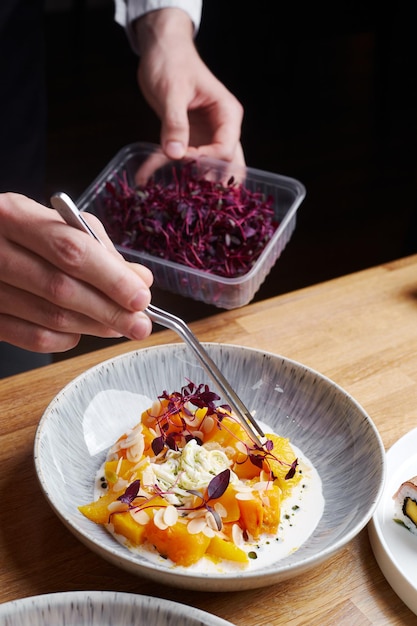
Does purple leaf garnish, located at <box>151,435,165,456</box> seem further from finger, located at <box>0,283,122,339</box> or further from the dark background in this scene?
the dark background

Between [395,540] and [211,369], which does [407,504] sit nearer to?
[395,540]

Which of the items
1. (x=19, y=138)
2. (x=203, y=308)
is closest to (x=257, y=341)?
(x=19, y=138)

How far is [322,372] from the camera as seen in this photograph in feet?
4.45

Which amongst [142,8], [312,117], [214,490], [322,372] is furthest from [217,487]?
[312,117]

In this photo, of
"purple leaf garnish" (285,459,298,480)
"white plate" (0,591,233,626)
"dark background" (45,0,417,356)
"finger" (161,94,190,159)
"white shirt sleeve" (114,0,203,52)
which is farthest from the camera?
"dark background" (45,0,417,356)

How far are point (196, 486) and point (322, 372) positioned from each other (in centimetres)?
45

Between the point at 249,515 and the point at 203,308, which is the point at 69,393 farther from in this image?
the point at 203,308

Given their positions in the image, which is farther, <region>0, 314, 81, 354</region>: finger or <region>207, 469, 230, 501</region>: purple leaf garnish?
<region>0, 314, 81, 354</region>: finger

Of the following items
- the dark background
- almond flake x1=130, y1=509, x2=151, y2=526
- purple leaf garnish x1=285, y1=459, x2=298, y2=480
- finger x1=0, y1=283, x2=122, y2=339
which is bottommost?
the dark background

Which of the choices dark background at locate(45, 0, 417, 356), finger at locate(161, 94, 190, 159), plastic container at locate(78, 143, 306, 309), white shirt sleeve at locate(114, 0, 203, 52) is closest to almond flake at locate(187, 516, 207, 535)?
plastic container at locate(78, 143, 306, 309)

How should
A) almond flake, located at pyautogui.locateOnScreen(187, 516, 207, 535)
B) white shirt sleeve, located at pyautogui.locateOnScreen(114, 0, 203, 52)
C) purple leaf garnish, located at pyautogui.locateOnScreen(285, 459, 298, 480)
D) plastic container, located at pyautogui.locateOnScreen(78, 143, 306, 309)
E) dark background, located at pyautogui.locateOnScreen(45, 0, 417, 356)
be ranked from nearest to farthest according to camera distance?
almond flake, located at pyautogui.locateOnScreen(187, 516, 207, 535) < purple leaf garnish, located at pyautogui.locateOnScreen(285, 459, 298, 480) < plastic container, located at pyautogui.locateOnScreen(78, 143, 306, 309) < white shirt sleeve, located at pyautogui.locateOnScreen(114, 0, 203, 52) < dark background, located at pyautogui.locateOnScreen(45, 0, 417, 356)

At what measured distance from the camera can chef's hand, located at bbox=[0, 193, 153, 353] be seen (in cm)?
96

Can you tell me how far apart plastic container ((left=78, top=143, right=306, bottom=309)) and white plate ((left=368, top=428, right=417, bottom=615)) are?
52 centimetres

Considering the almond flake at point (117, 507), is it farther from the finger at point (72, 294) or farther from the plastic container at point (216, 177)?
the plastic container at point (216, 177)
